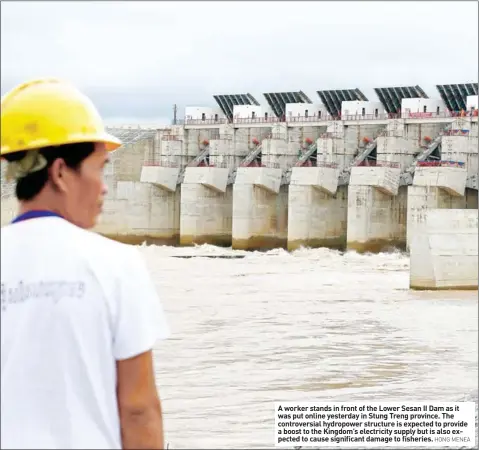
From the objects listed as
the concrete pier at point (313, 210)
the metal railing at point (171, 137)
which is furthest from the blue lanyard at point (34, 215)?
the metal railing at point (171, 137)

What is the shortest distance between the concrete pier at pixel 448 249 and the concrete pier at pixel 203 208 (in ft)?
43.7

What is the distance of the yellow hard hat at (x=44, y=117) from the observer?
1.23 m

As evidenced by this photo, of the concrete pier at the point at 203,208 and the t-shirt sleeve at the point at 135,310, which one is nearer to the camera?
the t-shirt sleeve at the point at 135,310

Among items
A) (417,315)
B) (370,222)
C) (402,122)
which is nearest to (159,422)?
(417,315)

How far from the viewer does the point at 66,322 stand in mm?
1186

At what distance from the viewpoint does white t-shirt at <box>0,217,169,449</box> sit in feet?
3.87

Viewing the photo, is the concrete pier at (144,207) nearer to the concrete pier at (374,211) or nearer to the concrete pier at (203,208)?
the concrete pier at (203,208)

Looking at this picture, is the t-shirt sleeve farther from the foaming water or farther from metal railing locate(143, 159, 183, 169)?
metal railing locate(143, 159, 183, 169)

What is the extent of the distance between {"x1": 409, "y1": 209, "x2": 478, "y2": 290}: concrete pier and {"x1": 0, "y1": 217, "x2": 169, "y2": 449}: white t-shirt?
41.5 feet

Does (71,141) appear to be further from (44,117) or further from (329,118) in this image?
(329,118)

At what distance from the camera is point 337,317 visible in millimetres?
12977

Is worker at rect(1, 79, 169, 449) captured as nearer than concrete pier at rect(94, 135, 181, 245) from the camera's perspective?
Yes

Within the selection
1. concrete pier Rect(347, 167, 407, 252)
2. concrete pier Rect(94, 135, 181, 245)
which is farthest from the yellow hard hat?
concrete pier Rect(94, 135, 181, 245)

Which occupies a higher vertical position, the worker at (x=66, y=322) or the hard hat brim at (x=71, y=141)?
the hard hat brim at (x=71, y=141)
